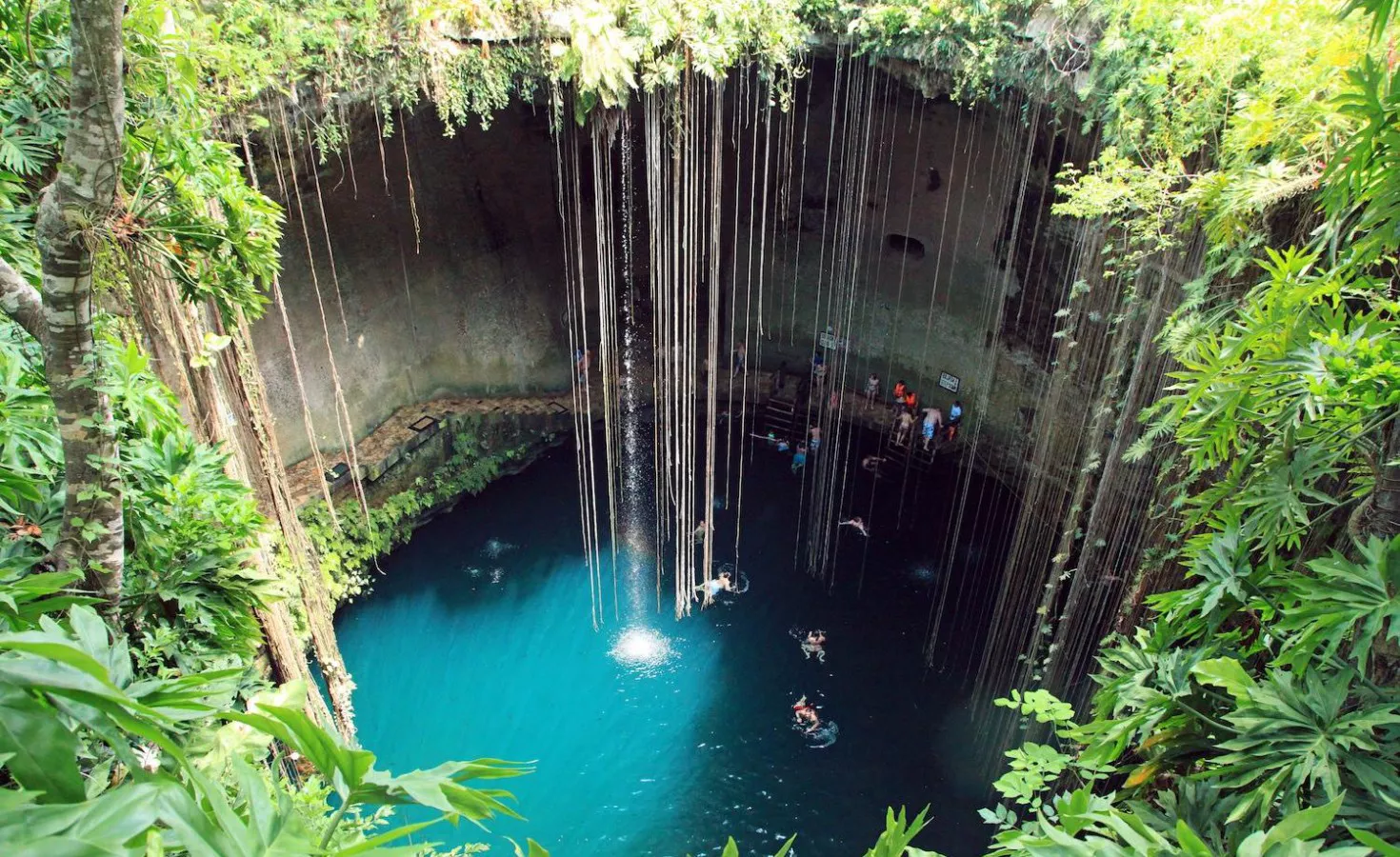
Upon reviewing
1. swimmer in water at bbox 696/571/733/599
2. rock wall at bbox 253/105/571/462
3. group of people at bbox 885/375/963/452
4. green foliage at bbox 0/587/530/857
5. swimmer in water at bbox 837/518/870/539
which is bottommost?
swimmer in water at bbox 696/571/733/599

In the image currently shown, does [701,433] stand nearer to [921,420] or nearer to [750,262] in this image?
[750,262]

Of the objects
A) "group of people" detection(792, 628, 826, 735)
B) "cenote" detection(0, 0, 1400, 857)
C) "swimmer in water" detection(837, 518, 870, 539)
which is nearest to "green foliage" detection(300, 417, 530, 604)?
"cenote" detection(0, 0, 1400, 857)

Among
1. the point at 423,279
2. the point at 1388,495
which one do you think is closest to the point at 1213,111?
the point at 1388,495

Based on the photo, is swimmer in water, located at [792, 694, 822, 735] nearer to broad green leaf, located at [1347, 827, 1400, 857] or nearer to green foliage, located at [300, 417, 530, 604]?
green foliage, located at [300, 417, 530, 604]

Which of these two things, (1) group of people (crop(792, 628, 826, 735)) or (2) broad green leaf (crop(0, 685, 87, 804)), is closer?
(2) broad green leaf (crop(0, 685, 87, 804))

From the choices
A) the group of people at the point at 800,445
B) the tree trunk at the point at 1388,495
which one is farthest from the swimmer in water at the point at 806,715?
the tree trunk at the point at 1388,495

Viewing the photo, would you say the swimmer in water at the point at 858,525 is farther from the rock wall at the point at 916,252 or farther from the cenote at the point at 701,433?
the rock wall at the point at 916,252
